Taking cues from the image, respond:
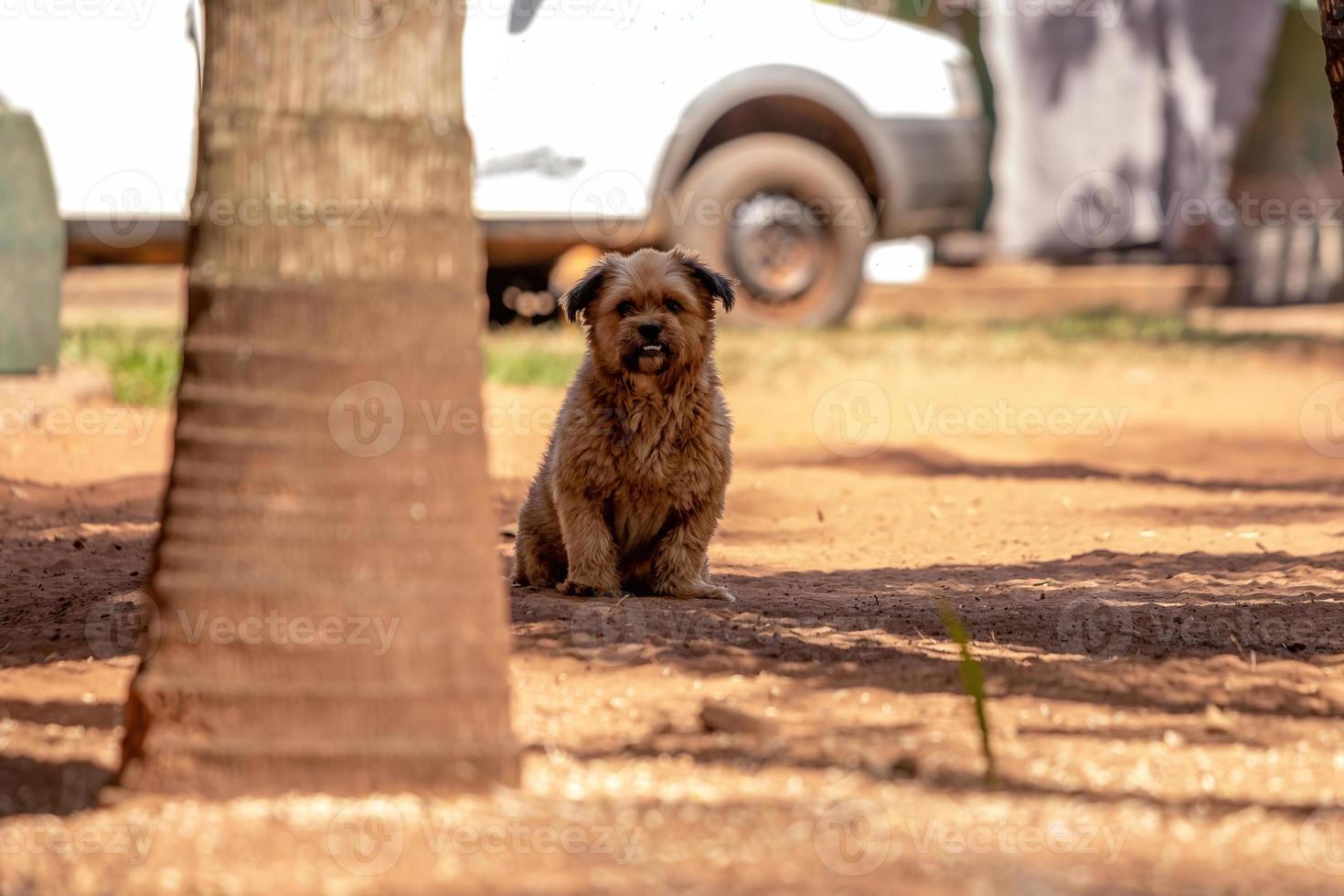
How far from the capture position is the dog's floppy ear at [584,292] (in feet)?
20.1

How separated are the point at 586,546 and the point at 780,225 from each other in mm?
7284

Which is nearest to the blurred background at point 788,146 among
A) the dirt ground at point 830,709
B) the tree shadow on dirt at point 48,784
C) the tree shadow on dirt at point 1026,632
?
the dirt ground at point 830,709

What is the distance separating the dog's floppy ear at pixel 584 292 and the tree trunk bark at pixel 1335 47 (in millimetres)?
2446

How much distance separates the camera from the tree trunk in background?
3480mm

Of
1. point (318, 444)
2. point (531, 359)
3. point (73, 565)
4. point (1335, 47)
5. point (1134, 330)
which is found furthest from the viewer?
point (1134, 330)

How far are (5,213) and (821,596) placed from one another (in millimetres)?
5507

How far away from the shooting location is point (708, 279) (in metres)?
6.13

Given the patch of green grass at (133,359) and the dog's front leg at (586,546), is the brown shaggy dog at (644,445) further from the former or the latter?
the patch of green grass at (133,359)

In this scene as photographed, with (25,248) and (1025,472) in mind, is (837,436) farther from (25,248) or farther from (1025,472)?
(25,248)

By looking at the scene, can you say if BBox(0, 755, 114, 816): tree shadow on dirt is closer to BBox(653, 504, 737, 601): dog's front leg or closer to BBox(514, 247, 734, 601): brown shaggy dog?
BBox(514, 247, 734, 601): brown shaggy dog

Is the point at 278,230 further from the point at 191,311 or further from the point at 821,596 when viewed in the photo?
the point at 821,596

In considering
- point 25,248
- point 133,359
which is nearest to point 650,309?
point 25,248

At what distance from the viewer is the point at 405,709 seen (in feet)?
11.5

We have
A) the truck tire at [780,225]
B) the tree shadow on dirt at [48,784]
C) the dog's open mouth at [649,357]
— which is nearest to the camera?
the tree shadow on dirt at [48,784]
